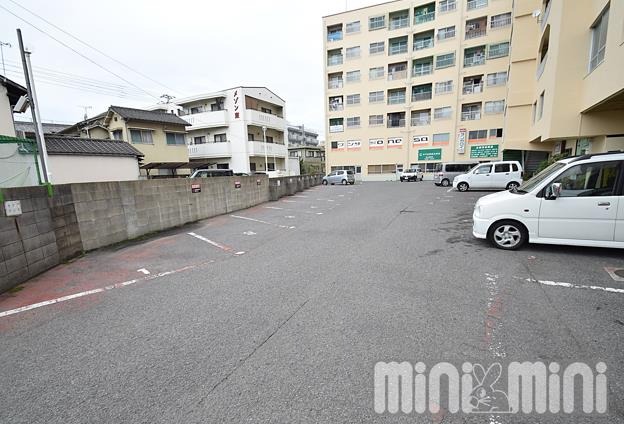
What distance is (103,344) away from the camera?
9.12 ft

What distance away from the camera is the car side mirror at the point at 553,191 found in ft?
14.9

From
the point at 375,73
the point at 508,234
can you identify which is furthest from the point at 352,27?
the point at 508,234

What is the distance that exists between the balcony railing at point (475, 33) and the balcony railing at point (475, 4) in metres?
2.06

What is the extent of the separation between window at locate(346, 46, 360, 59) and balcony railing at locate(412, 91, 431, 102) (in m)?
8.57

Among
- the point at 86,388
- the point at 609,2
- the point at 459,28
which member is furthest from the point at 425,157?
the point at 86,388

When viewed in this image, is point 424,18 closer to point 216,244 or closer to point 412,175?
point 412,175

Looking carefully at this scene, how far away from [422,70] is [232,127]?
2188 cm

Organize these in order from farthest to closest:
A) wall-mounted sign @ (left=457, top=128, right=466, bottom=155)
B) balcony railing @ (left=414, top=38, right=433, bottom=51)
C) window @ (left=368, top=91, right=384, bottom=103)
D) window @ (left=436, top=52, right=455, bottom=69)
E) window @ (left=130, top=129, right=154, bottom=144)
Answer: window @ (left=368, top=91, right=384, bottom=103) → balcony railing @ (left=414, top=38, right=433, bottom=51) → wall-mounted sign @ (left=457, top=128, right=466, bottom=155) → window @ (left=436, top=52, right=455, bottom=69) → window @ (left=130, top=129, right=154, bottom=144)

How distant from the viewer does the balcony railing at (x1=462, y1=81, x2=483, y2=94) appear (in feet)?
90.3

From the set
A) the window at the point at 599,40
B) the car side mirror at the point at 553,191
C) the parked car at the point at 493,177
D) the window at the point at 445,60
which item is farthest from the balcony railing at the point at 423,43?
the car side mirror at the point at 553,191

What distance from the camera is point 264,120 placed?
2859 cm

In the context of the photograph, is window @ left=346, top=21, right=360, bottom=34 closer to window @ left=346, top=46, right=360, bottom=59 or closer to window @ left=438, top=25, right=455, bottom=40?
window @ left=346, top=46, right=360, bottom=59

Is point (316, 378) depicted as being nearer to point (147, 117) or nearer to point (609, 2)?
point (609, 2)
